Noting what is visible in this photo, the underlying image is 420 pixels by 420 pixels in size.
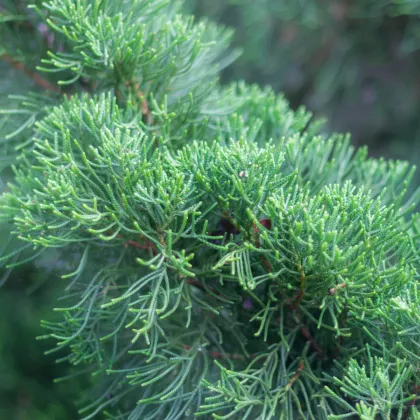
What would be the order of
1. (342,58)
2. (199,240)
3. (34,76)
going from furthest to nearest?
1. (342,58)
2. (34,76)
3. (199,240)

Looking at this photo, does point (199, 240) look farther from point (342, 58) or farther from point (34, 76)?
point (342, 58)

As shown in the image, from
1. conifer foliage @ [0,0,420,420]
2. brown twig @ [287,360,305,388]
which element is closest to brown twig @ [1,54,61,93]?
conifer foliage @ [0,0,420,420]

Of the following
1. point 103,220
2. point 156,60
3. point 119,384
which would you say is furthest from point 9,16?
point 119,384

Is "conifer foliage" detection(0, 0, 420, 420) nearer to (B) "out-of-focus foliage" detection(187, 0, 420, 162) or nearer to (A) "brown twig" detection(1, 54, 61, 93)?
(A) "brown twig" detection(1, 54, 61, 93)

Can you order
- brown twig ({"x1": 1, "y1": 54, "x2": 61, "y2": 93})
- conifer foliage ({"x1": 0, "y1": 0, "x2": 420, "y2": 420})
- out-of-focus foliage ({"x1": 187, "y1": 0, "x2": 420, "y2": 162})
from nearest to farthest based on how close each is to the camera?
conifer foliage ({"x1": 0, "y1": 0, "x2": 420, "y2": 420}), brown twig ({"x1": 1, "y1": 54, "x2": 61, "y2": 93}), out-of-focus foliage ({"x1": 187, "y1": 0, "x2": 420, "y2": 162})

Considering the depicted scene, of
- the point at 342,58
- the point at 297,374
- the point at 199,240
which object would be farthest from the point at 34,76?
the point at 342,58

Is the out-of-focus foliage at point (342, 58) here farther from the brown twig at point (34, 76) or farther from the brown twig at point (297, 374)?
the brown twig at point (297, 374)

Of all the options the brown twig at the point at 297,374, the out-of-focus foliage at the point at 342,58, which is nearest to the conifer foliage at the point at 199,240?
the brown twig at the point at 297,374
